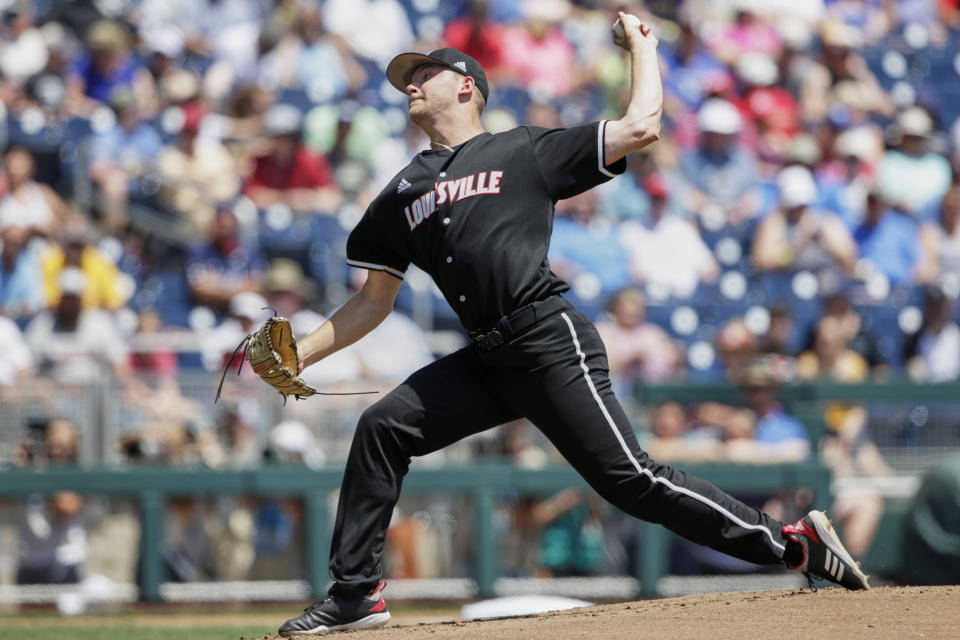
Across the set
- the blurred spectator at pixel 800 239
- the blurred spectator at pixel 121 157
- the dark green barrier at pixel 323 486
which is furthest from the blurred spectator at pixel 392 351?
the blurred spectator at pixel 800 239

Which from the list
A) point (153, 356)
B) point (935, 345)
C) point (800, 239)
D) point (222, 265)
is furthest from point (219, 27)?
point (935, 345)

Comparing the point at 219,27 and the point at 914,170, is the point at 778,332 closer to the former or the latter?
the point at 914,170

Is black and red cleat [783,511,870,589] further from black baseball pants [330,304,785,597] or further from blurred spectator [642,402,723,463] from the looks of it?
blurred spectator [642,402,723,463]

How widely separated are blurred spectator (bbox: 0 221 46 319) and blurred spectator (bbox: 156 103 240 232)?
45.7 inches

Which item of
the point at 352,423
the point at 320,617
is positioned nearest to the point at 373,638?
the point at 320,617

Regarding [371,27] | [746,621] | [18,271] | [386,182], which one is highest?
[371,27]

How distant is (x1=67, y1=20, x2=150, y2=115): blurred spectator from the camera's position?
11203 mm

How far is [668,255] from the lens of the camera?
1063 centimetres

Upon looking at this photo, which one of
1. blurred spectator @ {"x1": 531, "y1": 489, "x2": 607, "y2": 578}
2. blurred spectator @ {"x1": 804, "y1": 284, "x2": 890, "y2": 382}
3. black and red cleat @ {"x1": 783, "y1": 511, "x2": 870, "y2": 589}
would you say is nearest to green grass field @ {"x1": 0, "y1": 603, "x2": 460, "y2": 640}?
blurred spectator @ {"x1": 531, "y1": 489, "x2": 607, "y2": 578}

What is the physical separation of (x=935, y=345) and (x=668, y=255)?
2.11 m

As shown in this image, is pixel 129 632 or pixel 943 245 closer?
pixel 129 632

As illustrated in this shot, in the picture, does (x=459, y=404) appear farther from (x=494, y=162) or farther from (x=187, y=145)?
(x=187, y=145)

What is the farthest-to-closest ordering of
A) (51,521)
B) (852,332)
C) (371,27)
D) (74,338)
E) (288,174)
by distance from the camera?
1. (371,27)
2. (288,174)
3. (852,332)
4. (74,338)
5. (51,521)

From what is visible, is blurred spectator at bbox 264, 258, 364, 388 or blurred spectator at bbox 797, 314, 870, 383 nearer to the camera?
blurred spectator at bbox 264, 258, 364, 388
